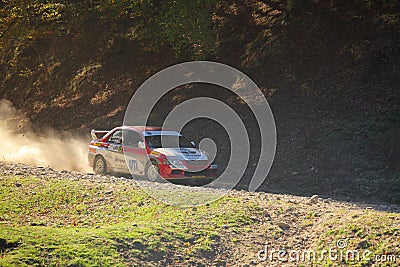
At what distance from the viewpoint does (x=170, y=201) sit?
40.5 ft

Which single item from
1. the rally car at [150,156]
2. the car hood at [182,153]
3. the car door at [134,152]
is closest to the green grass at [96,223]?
the rally car at [150,156]

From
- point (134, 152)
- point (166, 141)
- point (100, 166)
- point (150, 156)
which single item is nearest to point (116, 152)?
point (134, 152)

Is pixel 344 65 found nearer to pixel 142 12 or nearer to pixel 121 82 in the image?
pixel 142 12

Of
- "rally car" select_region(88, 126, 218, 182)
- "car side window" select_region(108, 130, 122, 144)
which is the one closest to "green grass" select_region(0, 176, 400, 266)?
"rally car" select_region(88, 126, 218, 182)

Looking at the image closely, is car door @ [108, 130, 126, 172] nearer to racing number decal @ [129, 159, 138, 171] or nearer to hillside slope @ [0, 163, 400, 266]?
racing number decal @ [129, 159, 138, 171]

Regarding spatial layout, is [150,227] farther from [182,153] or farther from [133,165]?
[133,165]

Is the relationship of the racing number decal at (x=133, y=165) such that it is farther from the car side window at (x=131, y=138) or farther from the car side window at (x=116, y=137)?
the car side window at (x=116, y=137)

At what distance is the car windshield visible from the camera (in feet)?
56.7

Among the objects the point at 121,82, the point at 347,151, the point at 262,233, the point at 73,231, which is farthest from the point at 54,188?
the point at 121,82

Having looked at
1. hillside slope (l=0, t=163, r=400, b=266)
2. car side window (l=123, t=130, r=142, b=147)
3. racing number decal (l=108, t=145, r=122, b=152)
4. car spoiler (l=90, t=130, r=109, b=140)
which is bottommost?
Result: hillside slope (l=0, t=163, r=400, b=266)

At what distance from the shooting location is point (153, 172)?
1667 centimetres

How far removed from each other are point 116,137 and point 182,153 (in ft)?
8.05

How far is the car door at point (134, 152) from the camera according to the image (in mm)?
17109

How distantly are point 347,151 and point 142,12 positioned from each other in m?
11.4
